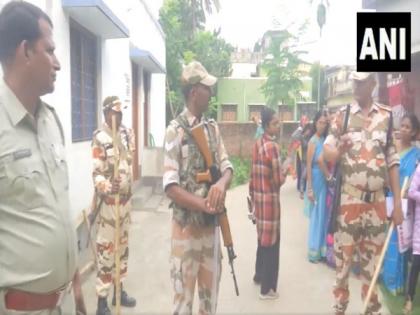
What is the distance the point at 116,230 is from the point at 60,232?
232 centimetres

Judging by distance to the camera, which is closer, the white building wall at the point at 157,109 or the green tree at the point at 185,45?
the white building wall at the point at 157,109

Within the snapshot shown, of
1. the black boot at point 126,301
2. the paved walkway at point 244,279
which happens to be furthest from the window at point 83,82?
the black boot at point 126,301

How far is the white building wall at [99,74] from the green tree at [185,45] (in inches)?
289


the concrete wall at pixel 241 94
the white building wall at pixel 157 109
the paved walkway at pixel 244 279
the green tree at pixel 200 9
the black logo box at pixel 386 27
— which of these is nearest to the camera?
the paved walkway at pixel 244 279

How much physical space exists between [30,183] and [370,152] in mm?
2487

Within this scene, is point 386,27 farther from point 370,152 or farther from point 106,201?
point 106,201

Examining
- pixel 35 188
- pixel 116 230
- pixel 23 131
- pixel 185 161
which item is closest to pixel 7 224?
pixel 35 188

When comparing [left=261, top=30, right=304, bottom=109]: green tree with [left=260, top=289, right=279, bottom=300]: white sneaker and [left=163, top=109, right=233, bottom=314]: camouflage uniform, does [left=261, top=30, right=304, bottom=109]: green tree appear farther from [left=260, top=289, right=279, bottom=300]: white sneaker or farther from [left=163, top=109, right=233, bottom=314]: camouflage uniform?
[left=163, top=109, right=233, bottom=314]: camouflage uniform

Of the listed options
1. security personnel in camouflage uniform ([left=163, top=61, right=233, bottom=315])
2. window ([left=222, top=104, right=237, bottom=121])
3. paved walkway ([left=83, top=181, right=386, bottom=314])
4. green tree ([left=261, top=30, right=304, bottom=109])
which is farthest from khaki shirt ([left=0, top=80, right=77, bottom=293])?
window ([left=222, top=104, right=237, bottom=121])

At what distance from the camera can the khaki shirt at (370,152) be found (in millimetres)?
3350

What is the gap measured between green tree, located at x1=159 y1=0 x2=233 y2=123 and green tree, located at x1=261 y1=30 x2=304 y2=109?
3588 mm

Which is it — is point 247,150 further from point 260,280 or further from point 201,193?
point 201,193

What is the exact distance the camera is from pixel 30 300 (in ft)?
5.60

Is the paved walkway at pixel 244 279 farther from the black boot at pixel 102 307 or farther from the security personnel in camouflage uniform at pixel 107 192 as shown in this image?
the security personnel in camouflage uniform at pixel 107 192
